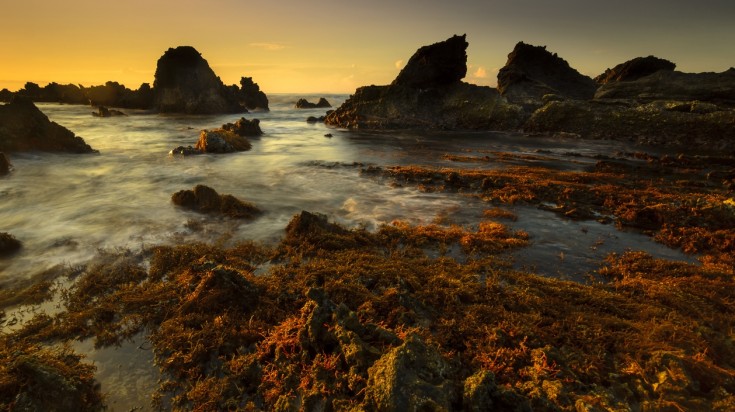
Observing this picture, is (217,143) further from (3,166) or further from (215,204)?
(215,204)

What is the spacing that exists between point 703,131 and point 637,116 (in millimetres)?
7086

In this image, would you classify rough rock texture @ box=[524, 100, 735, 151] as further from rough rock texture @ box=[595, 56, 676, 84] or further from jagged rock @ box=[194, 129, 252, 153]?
jagged rock @ box=[194, 129, 252, 153]

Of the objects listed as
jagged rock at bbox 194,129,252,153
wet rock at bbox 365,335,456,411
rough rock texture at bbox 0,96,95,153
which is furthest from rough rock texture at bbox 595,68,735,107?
rough rock texture at bbox 0,96,95,153

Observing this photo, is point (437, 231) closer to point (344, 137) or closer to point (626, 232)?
point (626, 232)

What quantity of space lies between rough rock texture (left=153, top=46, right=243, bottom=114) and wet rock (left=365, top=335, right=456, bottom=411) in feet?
304

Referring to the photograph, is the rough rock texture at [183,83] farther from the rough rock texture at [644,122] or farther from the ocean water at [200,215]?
the rough rock texture at [644,122]

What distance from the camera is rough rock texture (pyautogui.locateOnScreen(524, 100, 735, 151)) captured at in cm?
3741

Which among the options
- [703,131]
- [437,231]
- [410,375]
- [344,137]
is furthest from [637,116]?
[410,375]

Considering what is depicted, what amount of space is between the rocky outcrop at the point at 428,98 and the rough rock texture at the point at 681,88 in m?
21.7

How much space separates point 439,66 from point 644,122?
34.3m

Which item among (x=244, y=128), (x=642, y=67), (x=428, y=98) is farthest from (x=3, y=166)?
(x=642, y=67)

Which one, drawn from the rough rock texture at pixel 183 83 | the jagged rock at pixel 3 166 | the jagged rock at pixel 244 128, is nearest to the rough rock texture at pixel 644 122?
the jagged rock at pixel 244 128

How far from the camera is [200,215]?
15016 millimetres

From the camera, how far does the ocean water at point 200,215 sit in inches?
428
